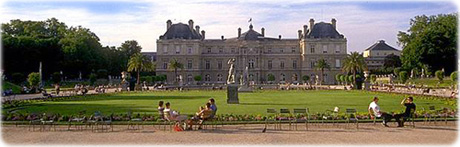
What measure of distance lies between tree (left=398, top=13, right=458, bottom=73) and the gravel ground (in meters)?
42.6

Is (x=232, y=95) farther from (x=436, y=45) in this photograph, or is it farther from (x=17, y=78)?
(x=436, y=45)

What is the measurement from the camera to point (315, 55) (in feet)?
252

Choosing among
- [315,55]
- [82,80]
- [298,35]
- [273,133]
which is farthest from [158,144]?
[298,35]

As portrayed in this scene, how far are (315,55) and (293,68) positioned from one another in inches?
163

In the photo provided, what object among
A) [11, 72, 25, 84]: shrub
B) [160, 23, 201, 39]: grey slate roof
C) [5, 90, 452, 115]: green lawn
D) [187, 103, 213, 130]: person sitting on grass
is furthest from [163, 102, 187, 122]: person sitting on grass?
[160, 23, 201, 39]: grey slate roof

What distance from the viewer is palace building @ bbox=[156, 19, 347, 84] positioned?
3022 inches

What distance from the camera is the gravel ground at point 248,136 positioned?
38.5 feet

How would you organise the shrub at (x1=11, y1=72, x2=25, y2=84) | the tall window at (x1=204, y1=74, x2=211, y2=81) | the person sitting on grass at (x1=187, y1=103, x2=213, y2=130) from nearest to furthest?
the person sitting on grass at (x1=187, y1=103, x2=213, y2=130) → the shrub at (x1=11, y1=72, x2=25, y2=84) → the tall window at (x1=204, y1=74, x2=211, y2=81)

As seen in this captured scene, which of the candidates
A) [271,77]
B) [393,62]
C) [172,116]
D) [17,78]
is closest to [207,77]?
[271,77]

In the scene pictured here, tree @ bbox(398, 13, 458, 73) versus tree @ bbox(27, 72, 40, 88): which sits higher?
tree @ bbox(398, 13, 458, 73)

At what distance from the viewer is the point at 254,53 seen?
3095 inches

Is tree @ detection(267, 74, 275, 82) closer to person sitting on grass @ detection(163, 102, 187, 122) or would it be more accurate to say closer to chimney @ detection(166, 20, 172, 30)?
chimney @ detection(166, 20, 172, 30)

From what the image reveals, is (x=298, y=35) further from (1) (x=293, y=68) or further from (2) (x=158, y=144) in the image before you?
(2) (x=158, y=144)

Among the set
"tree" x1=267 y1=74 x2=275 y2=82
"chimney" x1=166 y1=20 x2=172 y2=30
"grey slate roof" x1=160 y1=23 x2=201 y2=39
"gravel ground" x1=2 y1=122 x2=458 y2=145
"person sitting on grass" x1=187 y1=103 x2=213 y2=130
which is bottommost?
"gravel ground" x1=2 y1=122 x2=458 y2=145
